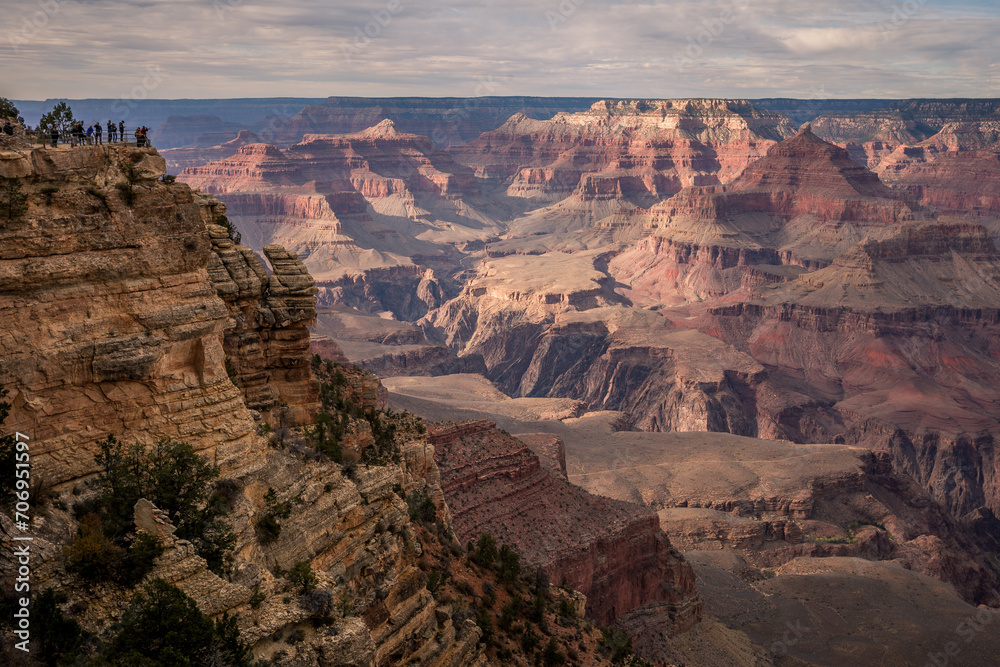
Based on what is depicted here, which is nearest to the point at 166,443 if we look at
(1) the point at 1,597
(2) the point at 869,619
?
(1) the point at 1,597

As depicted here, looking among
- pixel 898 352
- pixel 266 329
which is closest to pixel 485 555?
pixel 266 329

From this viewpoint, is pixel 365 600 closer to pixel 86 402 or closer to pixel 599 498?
pixel 86 402

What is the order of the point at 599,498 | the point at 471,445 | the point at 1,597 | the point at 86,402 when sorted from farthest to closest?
the point at 599,498, the point at 471,445, the point at 86,402, the point at 1,597

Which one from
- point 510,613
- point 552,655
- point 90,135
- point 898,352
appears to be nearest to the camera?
point 90,135

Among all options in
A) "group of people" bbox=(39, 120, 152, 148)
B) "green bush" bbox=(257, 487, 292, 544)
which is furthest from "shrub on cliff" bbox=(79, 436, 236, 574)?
"group of people" bbox=(39, 120, 152, 148)

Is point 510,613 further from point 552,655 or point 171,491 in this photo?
point 171,491

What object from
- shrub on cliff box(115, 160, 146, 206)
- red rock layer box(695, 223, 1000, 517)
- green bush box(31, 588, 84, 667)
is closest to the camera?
green bush box(31, 588, 84, 667)

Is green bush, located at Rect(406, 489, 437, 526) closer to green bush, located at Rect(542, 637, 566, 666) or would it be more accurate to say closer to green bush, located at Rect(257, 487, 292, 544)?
green bush, located at Rect(542, 637, 566, 666)
